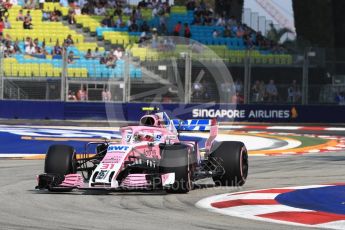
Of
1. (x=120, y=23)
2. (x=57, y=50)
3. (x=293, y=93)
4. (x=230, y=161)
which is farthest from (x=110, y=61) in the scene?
(x=230, y=161)

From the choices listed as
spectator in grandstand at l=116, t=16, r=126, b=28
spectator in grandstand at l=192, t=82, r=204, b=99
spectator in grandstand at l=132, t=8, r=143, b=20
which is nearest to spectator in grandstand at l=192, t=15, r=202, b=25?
spectator in grandstand at l=132, t=8, r=143, b=20

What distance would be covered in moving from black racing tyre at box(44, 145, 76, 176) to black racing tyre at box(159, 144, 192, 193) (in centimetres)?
130

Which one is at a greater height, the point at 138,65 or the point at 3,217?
the point at 138,65

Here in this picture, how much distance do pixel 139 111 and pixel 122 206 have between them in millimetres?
21208

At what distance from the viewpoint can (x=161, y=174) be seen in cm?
1181

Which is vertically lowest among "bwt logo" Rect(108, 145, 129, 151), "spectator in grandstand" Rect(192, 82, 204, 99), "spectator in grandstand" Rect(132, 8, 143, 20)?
"bwt logo" Rect(108, 145, 129, 151)

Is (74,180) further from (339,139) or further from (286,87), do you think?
(286,87)

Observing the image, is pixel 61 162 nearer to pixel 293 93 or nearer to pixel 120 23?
pixel 293 93

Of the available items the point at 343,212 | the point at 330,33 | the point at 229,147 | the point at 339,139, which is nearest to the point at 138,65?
the point at 339,139

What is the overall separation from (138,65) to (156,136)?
59.3 ft

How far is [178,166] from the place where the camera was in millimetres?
11875

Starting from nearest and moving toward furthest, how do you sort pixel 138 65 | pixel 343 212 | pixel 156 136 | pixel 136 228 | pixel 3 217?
pixel 136 228, pixel 3 217, pixel 343 212, pixel 156 136, pixel 138 65

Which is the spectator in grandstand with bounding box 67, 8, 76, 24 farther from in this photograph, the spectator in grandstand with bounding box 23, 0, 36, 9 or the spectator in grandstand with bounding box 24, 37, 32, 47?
the spectator in grandstand with bounding box 24, 37, 32, 47

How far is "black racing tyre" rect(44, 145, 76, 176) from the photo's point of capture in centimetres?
1227
